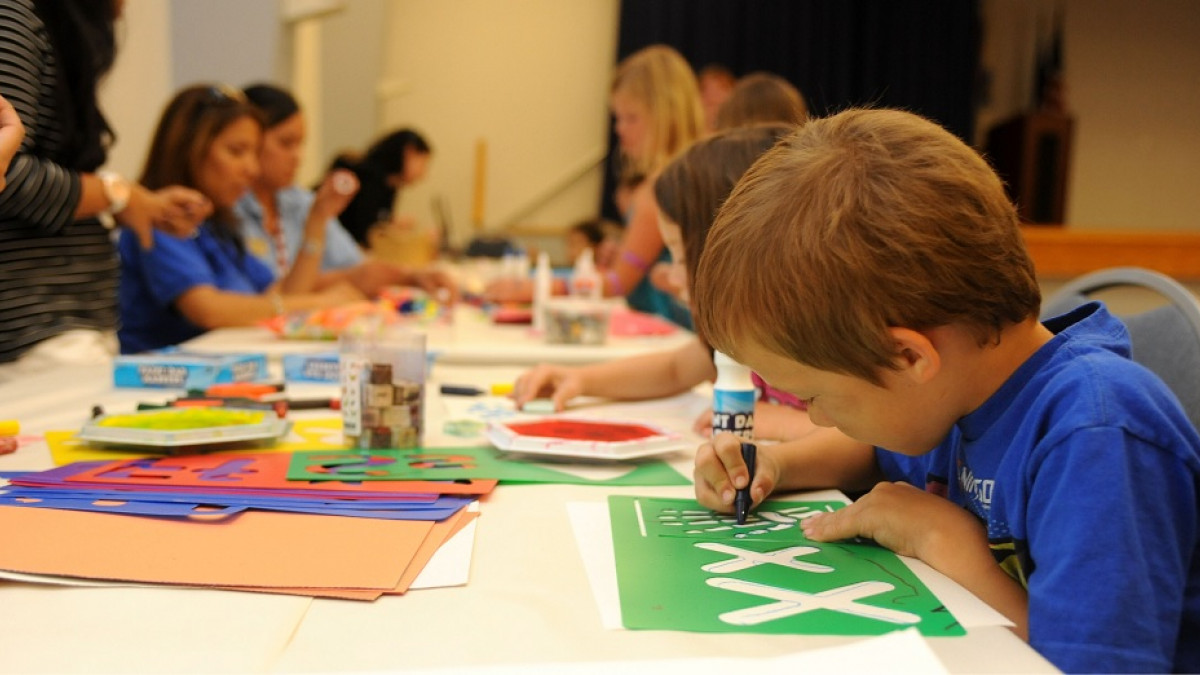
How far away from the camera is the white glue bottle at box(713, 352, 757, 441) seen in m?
1.16

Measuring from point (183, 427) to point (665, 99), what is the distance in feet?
7.69

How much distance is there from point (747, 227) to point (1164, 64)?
24.1 feet

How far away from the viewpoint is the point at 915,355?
2.71 feet

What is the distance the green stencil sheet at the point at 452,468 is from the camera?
45.0 inches

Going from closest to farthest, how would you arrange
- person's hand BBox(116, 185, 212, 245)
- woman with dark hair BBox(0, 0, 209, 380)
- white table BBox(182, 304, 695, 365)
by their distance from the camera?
woman with dark hair BBox(0, 0, 209, 380), person's hand BBox(116, 185, 212, 245), white table BBox(182, 304, 695, 365)

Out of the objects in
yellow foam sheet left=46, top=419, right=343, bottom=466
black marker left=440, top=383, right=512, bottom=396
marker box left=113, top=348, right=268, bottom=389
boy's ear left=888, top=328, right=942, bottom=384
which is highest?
boy's ear left=888, top=328, right=942, bottom=384

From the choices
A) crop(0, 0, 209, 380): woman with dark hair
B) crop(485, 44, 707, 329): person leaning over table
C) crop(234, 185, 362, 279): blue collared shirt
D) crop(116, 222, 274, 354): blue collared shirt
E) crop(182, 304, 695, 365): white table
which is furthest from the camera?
crop(234, 185, 362, 279): blue collared shirt

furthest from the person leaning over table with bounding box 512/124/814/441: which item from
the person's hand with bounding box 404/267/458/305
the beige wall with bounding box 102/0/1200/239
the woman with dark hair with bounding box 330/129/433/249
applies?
the beige wall with bounding box 102/0/1200/239

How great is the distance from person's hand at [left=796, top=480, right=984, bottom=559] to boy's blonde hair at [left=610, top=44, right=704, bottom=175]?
243 centimetres

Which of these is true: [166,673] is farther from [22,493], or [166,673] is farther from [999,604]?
[999,604]

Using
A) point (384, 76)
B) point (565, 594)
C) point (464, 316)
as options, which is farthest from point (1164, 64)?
point (565, 594)

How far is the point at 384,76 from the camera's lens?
6.87 metres

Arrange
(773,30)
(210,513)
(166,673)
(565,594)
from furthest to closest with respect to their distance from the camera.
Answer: (773,30) → (210,513) → (565,594) → (166,673)

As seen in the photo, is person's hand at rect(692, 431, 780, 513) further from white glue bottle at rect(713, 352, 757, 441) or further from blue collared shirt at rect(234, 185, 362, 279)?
blue collared shirt at rect(234, 185, 362, 279)
